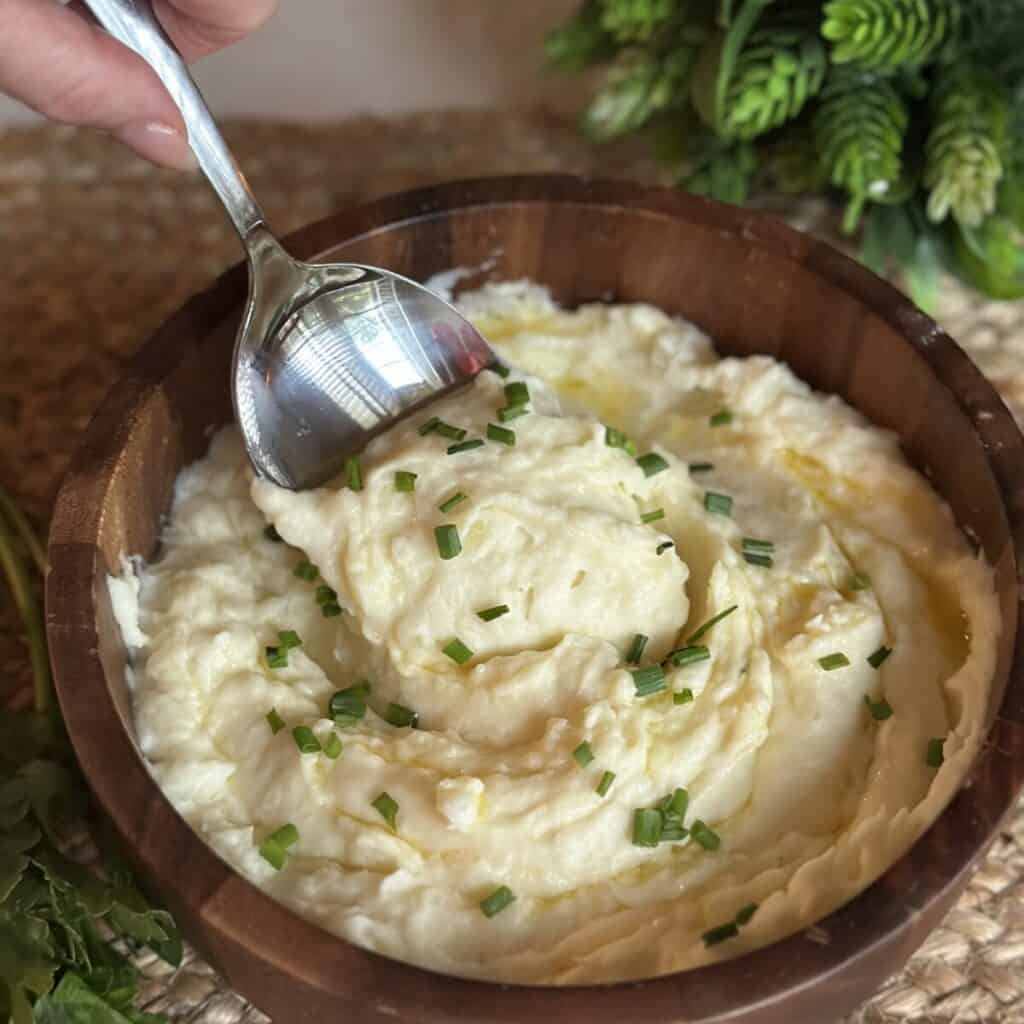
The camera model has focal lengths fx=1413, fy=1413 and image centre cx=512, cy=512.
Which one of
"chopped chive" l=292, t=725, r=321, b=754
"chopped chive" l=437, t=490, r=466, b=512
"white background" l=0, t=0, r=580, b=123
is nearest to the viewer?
"chopped chive" l=292, t=725, r=321, b=754

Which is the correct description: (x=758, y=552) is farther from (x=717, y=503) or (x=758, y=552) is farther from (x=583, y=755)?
(x=583, y=755)

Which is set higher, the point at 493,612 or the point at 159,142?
the point at 159,142

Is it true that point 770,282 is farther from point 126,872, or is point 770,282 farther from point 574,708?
point 126,872

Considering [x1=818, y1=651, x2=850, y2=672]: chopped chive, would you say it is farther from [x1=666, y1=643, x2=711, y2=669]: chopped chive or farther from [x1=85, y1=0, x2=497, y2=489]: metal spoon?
[x1=85, y1=0, x2=497, y2=489]: metal spoon

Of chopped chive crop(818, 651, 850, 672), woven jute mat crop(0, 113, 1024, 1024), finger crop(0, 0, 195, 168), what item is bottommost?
woven jute mat crop(0, 113, 1024, 1024)

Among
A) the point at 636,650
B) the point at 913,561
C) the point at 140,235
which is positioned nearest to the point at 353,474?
the point at 636,650

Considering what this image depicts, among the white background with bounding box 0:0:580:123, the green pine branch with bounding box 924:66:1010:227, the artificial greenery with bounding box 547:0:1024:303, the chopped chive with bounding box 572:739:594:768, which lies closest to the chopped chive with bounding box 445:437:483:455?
the chopped chive with bounding box 572:739:594:768
